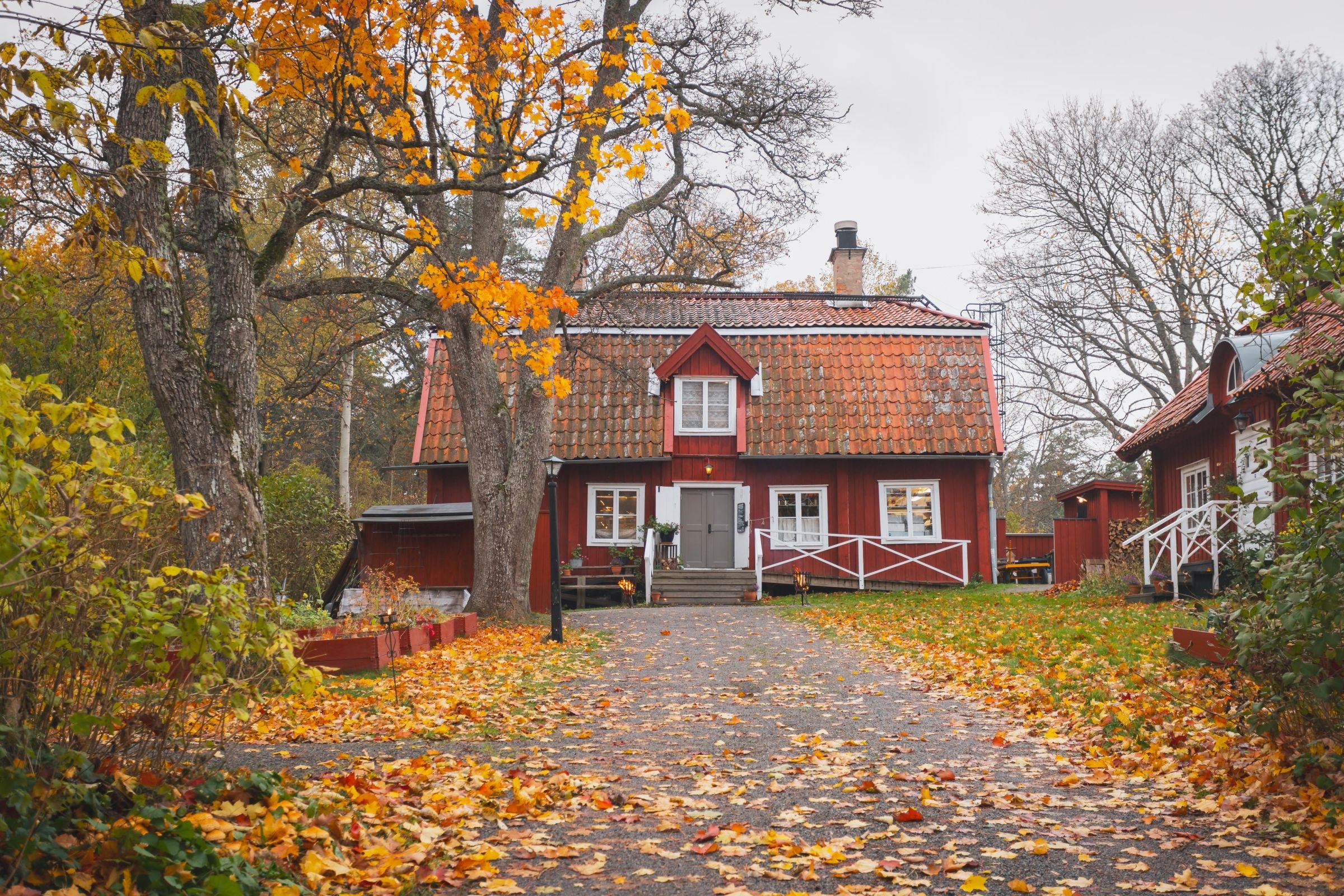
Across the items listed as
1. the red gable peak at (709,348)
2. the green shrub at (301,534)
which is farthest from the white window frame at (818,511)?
the green shrub at (301,534)

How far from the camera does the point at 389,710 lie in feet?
26.4

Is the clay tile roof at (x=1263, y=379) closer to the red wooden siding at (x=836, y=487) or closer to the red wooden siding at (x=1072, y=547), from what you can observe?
the red wooden siding at (x=1072, y=547)

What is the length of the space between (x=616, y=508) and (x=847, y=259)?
11163 mm

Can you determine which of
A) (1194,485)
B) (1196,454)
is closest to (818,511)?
(1194,485)

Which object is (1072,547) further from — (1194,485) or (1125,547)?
(1194,485)

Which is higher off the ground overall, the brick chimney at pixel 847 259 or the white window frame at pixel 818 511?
the brick chimney at pixel 847 259

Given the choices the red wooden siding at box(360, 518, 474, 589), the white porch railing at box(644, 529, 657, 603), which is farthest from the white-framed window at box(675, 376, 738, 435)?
the red wooden siding at box(360, 518, 474, 589)

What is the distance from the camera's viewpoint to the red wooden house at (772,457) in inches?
940

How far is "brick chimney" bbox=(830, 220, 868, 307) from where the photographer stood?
30.2m

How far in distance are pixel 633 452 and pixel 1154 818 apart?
1888cm

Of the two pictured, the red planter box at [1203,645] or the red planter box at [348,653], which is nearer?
the red planter box at [1203,645]

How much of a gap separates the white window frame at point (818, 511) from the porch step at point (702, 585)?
1739mm

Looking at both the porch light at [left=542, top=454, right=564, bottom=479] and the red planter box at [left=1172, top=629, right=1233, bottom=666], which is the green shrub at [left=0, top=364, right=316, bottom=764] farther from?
the porch light at [left=542, top=454, right=564, bottom=479]

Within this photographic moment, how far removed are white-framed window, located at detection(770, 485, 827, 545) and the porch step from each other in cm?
190
